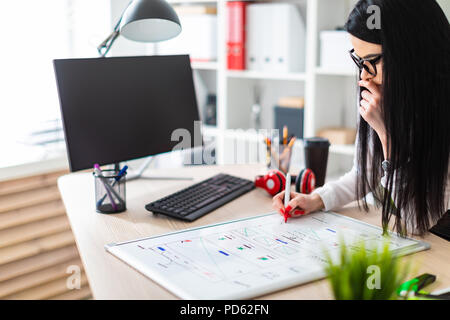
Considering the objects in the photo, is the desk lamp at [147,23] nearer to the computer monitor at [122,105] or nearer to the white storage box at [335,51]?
the computer monitor at [122,105]

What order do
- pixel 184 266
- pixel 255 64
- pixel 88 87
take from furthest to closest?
1. pixel 255 64
2. pixel 88 87
3. pixel 184 266

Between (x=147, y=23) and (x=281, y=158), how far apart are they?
636mm

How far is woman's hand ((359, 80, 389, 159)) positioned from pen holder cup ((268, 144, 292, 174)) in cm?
45

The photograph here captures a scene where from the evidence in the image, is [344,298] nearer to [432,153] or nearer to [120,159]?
[432,153]

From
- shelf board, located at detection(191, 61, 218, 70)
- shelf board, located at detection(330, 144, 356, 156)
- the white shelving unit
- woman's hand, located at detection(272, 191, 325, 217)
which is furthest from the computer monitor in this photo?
shelf board, located at detection(191, 61, 218, 70)

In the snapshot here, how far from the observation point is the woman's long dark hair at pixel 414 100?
3.53 feet

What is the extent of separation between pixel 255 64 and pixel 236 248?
1713mm

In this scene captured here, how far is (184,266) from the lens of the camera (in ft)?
3.06

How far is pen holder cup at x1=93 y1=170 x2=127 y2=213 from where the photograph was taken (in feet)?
4.32

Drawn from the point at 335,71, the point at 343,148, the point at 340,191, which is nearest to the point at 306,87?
the point at 335,71

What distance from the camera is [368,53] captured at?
1.14m

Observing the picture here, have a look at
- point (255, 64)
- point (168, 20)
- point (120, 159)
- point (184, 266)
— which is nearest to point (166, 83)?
point (168, 20)

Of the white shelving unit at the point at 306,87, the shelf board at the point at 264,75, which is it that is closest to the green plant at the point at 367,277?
the white shelving unit at the point at 306,87

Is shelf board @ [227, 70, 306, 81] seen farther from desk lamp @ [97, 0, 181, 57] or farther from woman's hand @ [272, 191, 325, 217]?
woman's hand @ [272, 191, 325, 217]
